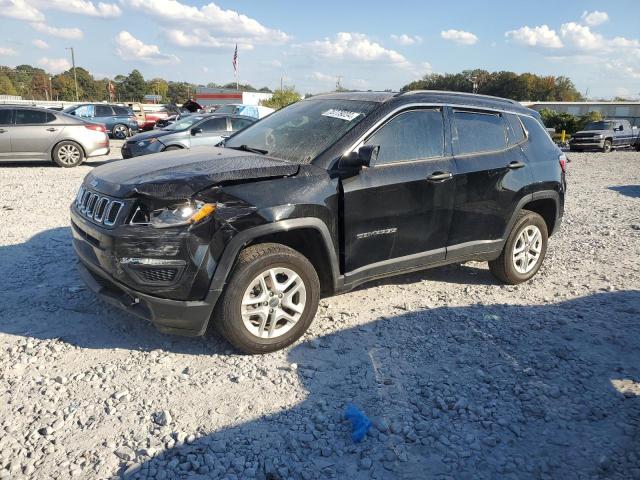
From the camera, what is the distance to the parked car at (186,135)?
12039 mm

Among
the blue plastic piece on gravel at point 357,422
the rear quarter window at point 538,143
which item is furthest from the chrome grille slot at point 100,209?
the rear quarter window at point 538,143

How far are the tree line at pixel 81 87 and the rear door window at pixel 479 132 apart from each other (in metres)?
91.8

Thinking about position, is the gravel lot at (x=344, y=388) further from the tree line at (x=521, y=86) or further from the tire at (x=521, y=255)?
the tree line at (x=521, y=86)

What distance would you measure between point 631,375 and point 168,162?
146 inches

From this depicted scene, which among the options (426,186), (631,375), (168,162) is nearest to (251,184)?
(168,162)

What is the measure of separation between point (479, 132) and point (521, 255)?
1376mm

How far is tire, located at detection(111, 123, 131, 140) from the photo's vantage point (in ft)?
74.5

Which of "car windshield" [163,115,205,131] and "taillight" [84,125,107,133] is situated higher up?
"car windshield" [163,115,205,131]

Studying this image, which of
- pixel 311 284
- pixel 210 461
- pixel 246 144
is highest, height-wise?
pixel 246 144

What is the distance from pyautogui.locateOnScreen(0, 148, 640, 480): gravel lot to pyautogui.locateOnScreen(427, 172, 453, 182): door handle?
1.16 metres

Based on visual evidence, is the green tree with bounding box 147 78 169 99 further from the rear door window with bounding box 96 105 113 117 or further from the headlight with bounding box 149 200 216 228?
the headlight with bounding box 149 200 216 228

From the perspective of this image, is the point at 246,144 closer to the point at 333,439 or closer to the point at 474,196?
the point at 474,196

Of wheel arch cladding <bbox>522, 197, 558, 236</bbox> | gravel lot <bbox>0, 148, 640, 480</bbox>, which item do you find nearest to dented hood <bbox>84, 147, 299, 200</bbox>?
gravel lot <bbox>0, 148, 640, 480</bbox>

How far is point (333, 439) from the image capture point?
2.78 meters
